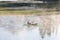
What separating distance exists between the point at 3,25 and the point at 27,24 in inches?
6.3

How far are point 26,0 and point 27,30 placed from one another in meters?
0.20

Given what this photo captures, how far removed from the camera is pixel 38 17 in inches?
33.3

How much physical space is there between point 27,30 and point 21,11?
0.13 meters

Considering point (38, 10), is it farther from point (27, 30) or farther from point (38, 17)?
point (27, 30)

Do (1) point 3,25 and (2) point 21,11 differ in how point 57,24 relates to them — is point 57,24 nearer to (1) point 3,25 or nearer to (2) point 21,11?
(2) point 21,11

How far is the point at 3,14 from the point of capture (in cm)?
82

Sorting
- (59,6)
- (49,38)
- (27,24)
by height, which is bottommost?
(49,38)

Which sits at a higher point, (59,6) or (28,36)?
(59,6)

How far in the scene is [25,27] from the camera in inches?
33.4

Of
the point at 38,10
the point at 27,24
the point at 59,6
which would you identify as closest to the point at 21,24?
the point at 27,24

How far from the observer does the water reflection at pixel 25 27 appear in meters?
0.84

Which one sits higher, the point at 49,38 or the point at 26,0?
the point at 26,0

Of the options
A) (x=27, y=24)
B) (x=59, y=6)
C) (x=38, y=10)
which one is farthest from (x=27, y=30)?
(x=59, y=6)

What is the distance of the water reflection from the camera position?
0.84 m
